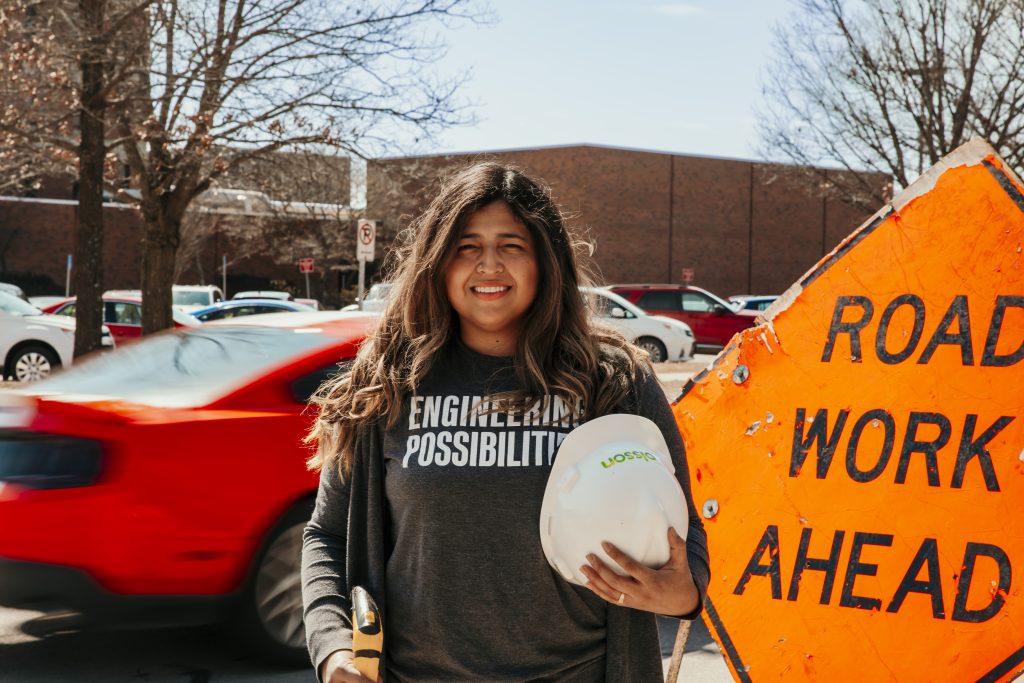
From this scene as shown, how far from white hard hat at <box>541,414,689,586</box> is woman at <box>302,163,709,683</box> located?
4cm

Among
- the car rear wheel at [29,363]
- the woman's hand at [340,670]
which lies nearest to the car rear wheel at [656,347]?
the car rear wheel at [29,363]

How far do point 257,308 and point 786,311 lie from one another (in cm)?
1948

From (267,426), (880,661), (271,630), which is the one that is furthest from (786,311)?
(271,630)

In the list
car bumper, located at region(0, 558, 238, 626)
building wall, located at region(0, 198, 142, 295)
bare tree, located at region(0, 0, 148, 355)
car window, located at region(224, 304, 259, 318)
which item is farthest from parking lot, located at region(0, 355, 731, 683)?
building wall, located at region(0, 198, 142, 295)

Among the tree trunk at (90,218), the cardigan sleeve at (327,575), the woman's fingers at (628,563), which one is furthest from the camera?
the tree trunk at (90,218)

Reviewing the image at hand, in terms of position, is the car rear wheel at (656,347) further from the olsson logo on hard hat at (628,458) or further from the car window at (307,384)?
the olsson logo on hard hat at (628,458)

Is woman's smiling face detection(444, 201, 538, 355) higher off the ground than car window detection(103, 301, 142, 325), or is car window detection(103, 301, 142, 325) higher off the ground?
woman's smiling face detection(444, 201, 538, 355)

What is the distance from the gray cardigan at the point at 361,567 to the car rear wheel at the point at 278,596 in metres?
2.73

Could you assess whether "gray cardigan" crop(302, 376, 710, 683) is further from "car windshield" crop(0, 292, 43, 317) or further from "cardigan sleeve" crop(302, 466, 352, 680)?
"car windshield" crop(0, 292, 43, 317)

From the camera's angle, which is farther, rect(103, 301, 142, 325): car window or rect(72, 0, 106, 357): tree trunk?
rect(103, 301, 142, 325): car window

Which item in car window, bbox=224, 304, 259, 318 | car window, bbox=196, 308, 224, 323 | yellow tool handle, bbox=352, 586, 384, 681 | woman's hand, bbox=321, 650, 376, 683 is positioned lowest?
car window, bbox=196, 308, 224, 323

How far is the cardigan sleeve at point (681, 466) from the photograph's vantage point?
1.92m

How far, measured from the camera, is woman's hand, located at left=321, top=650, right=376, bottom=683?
1860mm

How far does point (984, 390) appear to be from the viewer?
303cm
